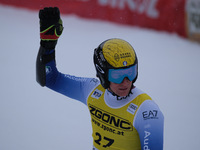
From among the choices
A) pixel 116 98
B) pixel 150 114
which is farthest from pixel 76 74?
pixel 150 114

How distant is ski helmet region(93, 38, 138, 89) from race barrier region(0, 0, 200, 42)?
24.9 ft

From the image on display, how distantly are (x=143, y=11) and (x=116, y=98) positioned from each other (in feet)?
26.9

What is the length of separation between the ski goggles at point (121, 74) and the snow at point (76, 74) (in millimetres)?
2561

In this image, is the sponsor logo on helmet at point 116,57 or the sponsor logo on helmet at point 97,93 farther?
the sponsor logo on helmet at point 97,93

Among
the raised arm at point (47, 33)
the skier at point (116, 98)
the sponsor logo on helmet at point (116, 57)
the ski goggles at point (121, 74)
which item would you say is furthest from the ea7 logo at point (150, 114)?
the raised arm at point (47, 33)

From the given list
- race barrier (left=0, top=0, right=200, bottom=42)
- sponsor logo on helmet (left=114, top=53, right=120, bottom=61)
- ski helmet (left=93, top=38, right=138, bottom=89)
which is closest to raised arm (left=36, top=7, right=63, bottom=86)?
ski helmet (left=93, top=38, right=138, bottom=89)

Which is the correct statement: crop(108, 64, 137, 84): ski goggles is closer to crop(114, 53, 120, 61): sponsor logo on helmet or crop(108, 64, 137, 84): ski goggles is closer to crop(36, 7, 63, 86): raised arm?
crop(114, 53, 120, 61): sponsor logo on helmet

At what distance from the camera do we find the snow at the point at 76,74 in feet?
16.8

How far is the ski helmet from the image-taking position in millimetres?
2568

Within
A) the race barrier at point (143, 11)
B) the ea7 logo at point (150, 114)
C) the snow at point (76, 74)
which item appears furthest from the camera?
the race barrier at point (143, 11)

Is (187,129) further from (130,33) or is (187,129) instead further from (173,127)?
(130,33)

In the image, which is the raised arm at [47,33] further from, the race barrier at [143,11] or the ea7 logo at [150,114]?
the race barrier at [143,11]

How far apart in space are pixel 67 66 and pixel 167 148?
3.64m

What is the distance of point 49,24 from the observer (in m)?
2.89
